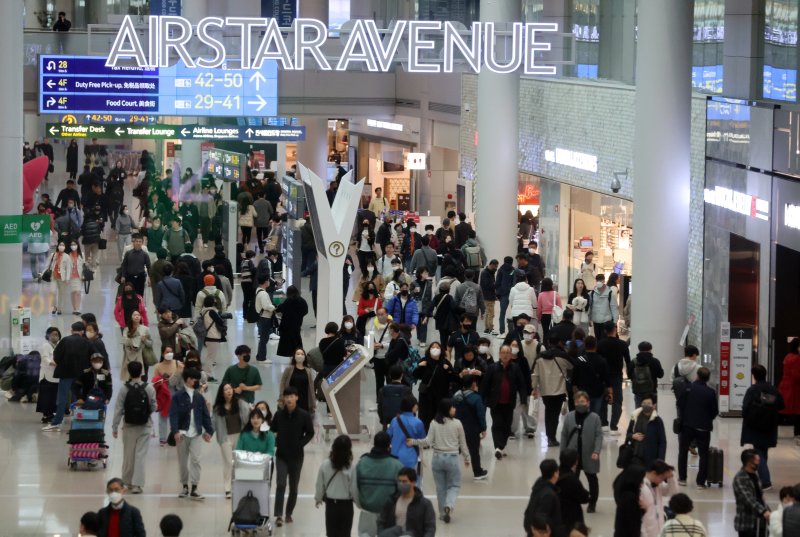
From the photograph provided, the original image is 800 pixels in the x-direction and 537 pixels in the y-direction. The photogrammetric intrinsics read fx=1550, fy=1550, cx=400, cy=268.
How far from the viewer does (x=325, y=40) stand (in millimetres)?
23578

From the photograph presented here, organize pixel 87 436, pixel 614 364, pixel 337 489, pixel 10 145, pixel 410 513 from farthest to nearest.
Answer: pixel 10 145, pixel 614 364, pixel 87 436, pixel 337 489, pixel 410 513

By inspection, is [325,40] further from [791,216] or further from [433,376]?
[433,376]

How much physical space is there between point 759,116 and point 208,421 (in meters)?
8.57

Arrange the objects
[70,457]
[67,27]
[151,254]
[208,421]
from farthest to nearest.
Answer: [67,27], [151,254], [70,457], [208,421]

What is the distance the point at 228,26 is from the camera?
23719mm

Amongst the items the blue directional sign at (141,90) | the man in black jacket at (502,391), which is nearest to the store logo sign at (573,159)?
the blue directional sign at (141,90)

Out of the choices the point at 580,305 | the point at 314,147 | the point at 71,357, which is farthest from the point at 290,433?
the point at 314,147

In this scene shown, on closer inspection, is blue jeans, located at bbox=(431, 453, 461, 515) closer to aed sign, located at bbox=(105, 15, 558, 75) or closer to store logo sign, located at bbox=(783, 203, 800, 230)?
store logo sign, located at bbox=(783, 203, 800, 230)

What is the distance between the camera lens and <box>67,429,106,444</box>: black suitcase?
633 inches

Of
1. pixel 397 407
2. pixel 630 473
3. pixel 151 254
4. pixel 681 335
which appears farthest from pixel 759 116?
pixel 151 254

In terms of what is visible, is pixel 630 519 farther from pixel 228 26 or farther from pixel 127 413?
pixel 228 26

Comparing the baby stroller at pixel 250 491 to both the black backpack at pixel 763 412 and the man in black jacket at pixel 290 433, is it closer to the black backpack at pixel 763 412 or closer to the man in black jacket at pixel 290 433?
the man in black jacket at pixel 290 433

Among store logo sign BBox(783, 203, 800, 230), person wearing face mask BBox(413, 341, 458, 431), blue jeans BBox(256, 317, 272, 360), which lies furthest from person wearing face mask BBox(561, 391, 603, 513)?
blue jeans BBox(256, 317, 272, 360)

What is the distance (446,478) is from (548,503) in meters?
2.81
